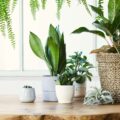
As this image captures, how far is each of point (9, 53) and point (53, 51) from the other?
3.69 ft

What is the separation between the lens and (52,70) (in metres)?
1.58

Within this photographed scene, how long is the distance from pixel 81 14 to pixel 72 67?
1.00 meters

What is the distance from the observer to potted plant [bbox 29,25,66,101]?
5.03 feet

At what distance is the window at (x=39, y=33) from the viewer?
255cm

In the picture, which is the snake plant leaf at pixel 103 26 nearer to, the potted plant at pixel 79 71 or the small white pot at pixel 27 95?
the potted plant at pixel 79 71

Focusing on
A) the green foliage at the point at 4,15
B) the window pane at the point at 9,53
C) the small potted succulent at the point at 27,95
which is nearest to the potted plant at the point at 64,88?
the small potted succulent at the point at 27,95

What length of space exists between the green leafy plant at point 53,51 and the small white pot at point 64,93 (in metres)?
0.13

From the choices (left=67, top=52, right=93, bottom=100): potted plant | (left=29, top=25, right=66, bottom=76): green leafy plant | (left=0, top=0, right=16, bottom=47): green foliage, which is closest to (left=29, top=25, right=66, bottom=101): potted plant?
(left=29, top=25, right=66, bottom=76): green leafy plant

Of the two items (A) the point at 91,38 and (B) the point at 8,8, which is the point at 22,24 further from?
(B) the point at 8,8

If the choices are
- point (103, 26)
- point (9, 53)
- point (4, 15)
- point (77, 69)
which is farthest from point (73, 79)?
point (9, 53)

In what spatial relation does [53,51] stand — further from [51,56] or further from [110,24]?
[110,24]

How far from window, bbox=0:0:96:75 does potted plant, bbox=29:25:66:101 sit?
37.9 inches

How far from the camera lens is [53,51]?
1.53 meters

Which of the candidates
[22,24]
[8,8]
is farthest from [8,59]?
[8,8]
